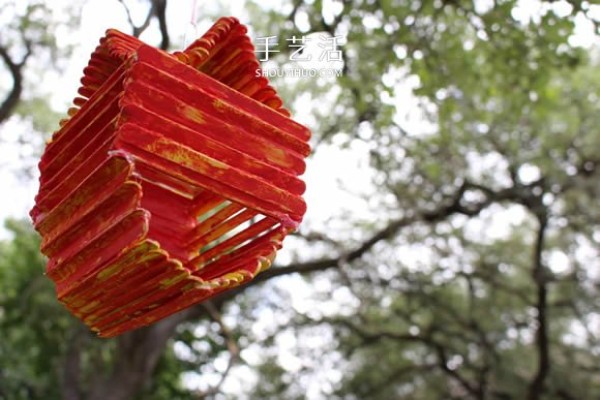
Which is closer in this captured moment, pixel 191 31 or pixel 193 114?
pixel 193 114

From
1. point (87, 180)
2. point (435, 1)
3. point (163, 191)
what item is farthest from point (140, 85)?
point (435, 1)

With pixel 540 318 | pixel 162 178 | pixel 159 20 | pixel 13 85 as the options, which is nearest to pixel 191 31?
pixel 162 178

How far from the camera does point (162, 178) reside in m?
1.41

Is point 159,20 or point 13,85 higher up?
point 13,85

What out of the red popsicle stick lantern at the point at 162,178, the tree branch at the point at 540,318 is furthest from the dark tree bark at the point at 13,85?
the tree branch at the point at 540,318

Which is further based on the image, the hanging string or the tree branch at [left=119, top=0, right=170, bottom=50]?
the tree branch at [left=119, top=0, right=170, bottom=50]

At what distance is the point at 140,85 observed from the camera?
3.85 ft

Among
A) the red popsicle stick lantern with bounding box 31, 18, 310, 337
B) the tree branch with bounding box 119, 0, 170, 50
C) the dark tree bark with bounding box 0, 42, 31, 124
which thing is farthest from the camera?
the dark tree bark with bounding box 0, 42, 31, 124

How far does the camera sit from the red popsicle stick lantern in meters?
1.14

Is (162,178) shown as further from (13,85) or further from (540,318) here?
(540,318)

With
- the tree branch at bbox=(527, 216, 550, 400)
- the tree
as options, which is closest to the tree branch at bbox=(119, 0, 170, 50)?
the tree

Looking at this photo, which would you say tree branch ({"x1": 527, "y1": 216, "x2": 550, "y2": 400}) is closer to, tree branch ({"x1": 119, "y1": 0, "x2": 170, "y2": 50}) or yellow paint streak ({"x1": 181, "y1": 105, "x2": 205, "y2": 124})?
tree branch ({"x1": 119, "y1": 0, "x2": 170, "y2": 50})

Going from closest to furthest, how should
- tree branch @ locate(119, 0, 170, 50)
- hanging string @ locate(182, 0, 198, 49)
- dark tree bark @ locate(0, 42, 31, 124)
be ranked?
hanging string @ locate(182, 0, 198, 49)
tree branch @ locate(119, 0, 170, 50)
dark tree bark @ locate(0, 42, 31, 124)

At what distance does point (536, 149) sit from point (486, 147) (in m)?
0.43
